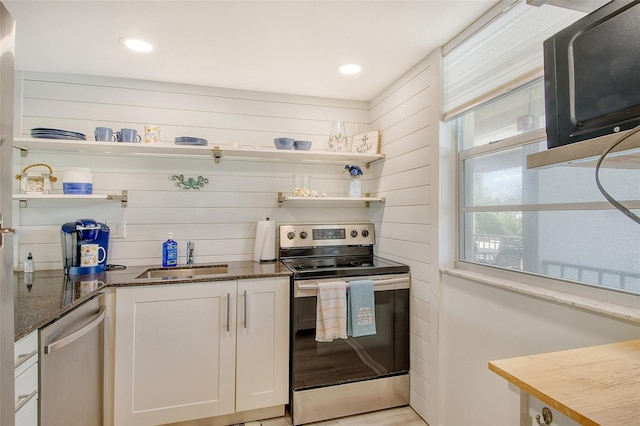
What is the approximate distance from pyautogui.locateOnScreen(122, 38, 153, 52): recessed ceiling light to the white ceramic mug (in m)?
1.28

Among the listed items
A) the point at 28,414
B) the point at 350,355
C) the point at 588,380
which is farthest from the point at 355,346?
the point at 28,414

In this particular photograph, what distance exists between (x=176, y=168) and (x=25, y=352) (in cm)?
160

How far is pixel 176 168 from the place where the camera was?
101 inches

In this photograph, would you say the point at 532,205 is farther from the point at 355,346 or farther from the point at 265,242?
the point at 265,242

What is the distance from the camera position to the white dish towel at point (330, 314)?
6.86ft

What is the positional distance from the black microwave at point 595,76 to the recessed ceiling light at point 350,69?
1469 millimetres

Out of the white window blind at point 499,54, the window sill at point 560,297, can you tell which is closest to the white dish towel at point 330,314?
the window sill at point 560,297

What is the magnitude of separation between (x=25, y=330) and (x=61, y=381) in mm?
434

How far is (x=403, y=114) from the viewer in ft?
7.91

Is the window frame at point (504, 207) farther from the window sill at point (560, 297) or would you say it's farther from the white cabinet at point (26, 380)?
the white cabinet at point (26, 380)

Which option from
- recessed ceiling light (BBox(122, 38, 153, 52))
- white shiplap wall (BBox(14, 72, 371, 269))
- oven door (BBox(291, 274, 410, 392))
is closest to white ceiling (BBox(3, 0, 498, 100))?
recessed ceiling light (BBox(122, 38, 153, 52))

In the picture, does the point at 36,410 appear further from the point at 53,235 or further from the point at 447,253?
the point at 447,253

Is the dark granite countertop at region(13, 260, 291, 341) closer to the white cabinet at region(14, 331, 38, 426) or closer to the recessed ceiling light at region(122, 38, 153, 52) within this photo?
the white cabinet at region(14, 331, 38, 426)

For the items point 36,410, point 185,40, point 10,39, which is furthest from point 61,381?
point 185,40
